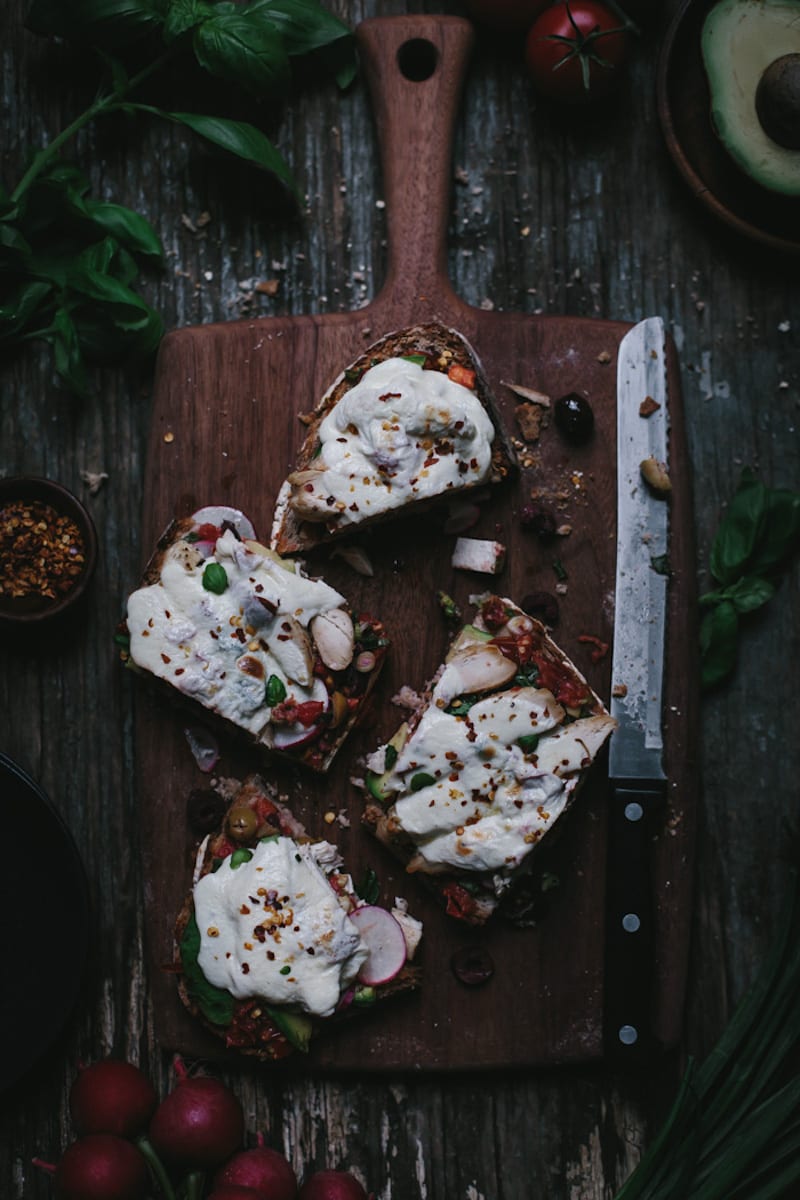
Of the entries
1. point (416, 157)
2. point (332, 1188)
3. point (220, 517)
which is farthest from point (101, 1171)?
point (416, 157)

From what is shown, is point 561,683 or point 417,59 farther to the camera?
point 417,59

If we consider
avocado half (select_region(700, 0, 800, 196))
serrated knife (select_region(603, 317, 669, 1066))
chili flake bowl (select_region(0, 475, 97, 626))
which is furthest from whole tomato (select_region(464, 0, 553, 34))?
chili flake bowl (select_region(0, 475, 97, 626))

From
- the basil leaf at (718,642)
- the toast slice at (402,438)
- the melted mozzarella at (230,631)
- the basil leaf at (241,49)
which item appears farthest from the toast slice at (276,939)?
the basil leaf at (241,49)

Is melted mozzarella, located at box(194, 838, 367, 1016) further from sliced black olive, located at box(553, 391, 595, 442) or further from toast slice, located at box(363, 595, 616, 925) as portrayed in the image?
sliced black olive, located at box(553, 391, 595, 442)

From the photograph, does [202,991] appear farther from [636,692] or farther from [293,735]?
[636,692]

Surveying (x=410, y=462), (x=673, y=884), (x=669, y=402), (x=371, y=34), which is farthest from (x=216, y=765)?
(x=371, y=34)

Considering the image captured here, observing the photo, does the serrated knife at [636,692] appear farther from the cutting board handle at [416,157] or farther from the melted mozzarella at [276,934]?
the melted mozzarella at [276,934]
